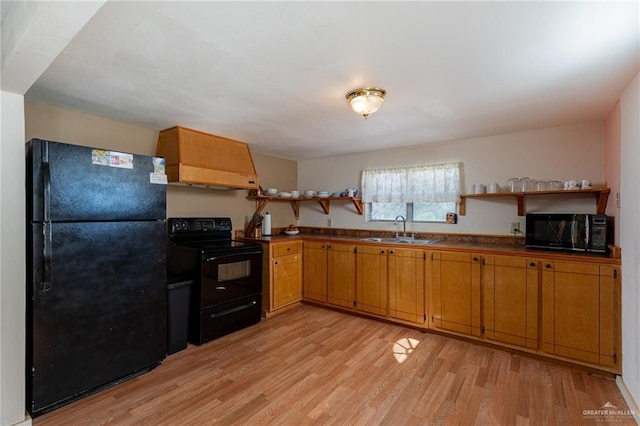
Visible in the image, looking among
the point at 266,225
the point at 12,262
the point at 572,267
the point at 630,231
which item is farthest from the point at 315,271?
the point at 630,231

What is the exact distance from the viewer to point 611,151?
2.56 m

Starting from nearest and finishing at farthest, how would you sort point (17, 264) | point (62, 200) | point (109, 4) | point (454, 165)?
point (109, 4) < point (17, 264) < point (62, 200) < point (454, 165)

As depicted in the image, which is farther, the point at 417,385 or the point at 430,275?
the point at 430,275

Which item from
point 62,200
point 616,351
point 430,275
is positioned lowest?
point 616,351

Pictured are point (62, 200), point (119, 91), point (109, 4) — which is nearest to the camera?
point (109, 4)

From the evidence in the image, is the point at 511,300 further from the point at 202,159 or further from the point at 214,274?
the point at 202,159

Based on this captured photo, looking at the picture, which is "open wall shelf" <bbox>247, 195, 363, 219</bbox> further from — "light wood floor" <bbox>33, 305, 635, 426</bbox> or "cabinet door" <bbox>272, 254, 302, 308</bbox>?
"light wood floor" <bbox>33, 305, 635, 426</bbox>

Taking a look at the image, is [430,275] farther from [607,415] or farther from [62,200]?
[62,200]

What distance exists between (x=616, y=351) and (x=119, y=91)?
13.9 ft

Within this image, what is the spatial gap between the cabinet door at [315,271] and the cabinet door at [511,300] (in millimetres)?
1876

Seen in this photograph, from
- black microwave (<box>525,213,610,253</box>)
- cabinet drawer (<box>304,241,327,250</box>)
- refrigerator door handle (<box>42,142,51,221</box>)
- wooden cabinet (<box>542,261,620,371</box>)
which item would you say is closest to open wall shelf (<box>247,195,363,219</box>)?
cabinet drawer (<box>304,241,327,250</box>)

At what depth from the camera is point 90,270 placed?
2049mm

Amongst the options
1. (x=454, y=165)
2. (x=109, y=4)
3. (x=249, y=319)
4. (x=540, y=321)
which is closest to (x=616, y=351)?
(x=540, y=321)

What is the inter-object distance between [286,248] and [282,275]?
348mm
